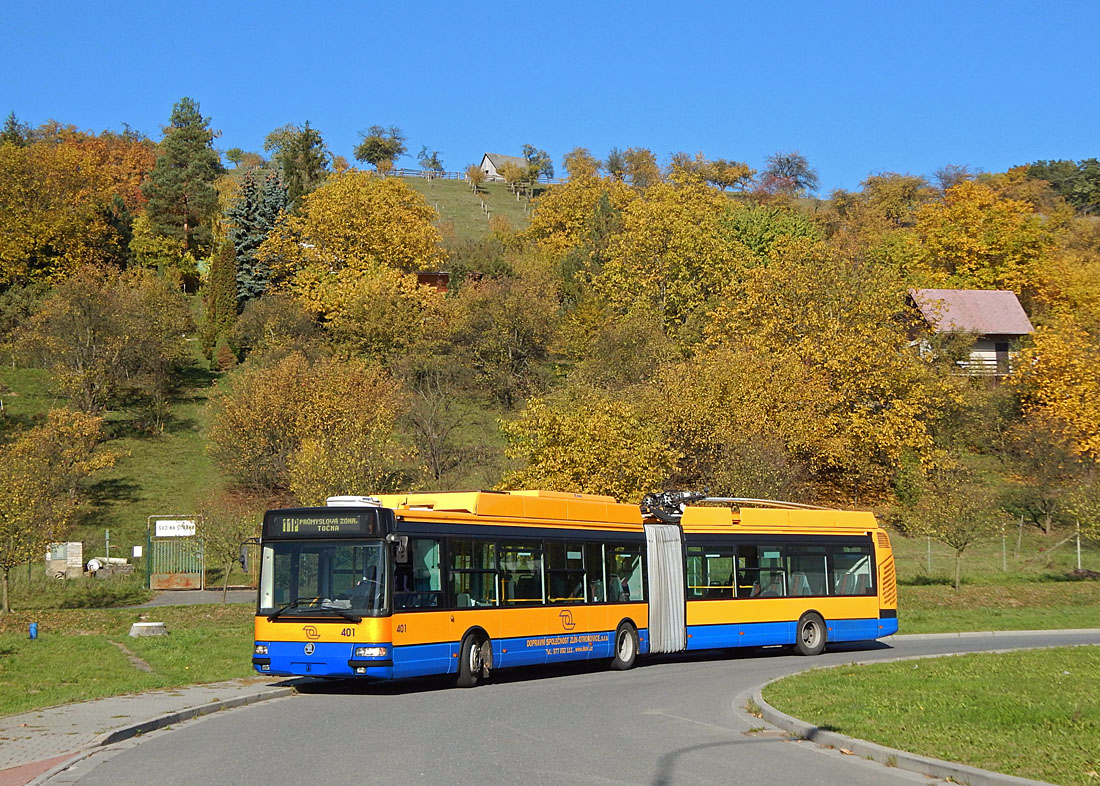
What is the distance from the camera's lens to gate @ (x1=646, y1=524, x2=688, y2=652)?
23.5 meters

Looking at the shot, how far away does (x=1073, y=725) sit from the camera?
39.7 feet

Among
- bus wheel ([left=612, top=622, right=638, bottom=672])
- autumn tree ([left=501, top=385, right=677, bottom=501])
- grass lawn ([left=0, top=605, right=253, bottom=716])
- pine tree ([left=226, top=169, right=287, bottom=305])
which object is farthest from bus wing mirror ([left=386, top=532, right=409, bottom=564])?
pine tree ([left=226, top=169, right=287, bottom=305])

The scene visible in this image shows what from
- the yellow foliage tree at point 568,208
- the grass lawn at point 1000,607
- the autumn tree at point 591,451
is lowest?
the grass lawn at point 1000,607

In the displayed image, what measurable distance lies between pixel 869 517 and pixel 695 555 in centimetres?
608

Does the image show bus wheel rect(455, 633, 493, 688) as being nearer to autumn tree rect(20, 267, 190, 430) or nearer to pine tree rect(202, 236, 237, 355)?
autumn tree rect(20, 267, 190, 430)

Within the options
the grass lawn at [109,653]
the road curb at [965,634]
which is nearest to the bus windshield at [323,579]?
the grass lawn at [109,653]

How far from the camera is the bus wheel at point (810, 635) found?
26109 millimetres

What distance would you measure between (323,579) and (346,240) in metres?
59.9

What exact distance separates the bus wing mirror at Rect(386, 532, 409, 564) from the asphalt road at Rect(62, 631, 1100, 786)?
207 cm

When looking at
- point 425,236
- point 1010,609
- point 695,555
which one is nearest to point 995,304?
point 425,236

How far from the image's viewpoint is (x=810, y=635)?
26.4 metres

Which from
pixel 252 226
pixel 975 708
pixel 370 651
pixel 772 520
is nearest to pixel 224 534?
pixel 772 520

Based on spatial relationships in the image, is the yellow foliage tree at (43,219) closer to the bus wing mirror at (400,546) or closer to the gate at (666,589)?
the gate at (666,589)

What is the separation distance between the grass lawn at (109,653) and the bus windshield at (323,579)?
2.05 m
